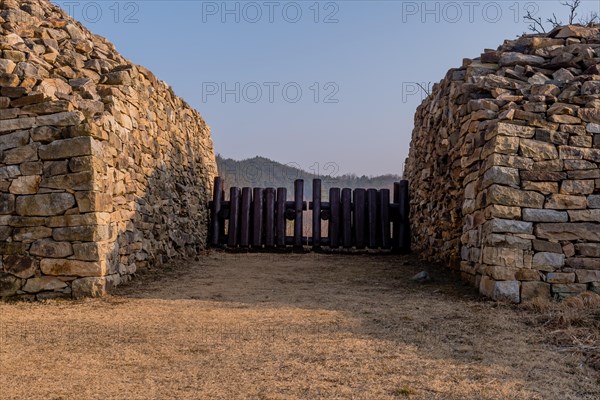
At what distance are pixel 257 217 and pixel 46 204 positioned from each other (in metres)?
6.26

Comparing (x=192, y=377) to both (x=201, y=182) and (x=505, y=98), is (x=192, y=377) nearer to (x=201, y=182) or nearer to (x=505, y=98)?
(x=505, y=98)

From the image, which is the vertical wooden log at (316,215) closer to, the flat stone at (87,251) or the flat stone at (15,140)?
the flat stone at (87,251)

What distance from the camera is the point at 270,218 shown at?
11.5 metres

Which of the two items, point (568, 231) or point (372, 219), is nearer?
point (568, 231)

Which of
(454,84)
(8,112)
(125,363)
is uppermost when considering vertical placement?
(454,84)

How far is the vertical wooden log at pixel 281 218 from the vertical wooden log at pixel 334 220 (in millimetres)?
1082

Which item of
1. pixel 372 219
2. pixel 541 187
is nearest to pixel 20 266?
pixel 541 187

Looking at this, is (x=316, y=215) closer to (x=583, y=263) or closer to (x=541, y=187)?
(x=541, y=187)

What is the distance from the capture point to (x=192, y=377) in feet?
10.0

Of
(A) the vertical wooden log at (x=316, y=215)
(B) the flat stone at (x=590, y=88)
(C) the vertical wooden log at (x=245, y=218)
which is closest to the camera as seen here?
(B) the flat stone at (x=590, y=88)

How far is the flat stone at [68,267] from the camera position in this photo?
5.49 m

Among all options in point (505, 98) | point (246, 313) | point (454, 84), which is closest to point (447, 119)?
point (454, 84)

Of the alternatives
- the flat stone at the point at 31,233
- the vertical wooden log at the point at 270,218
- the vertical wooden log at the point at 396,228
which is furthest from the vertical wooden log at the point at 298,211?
the flat stone at the point at 31,233

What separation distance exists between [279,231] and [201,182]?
2.11 metres
